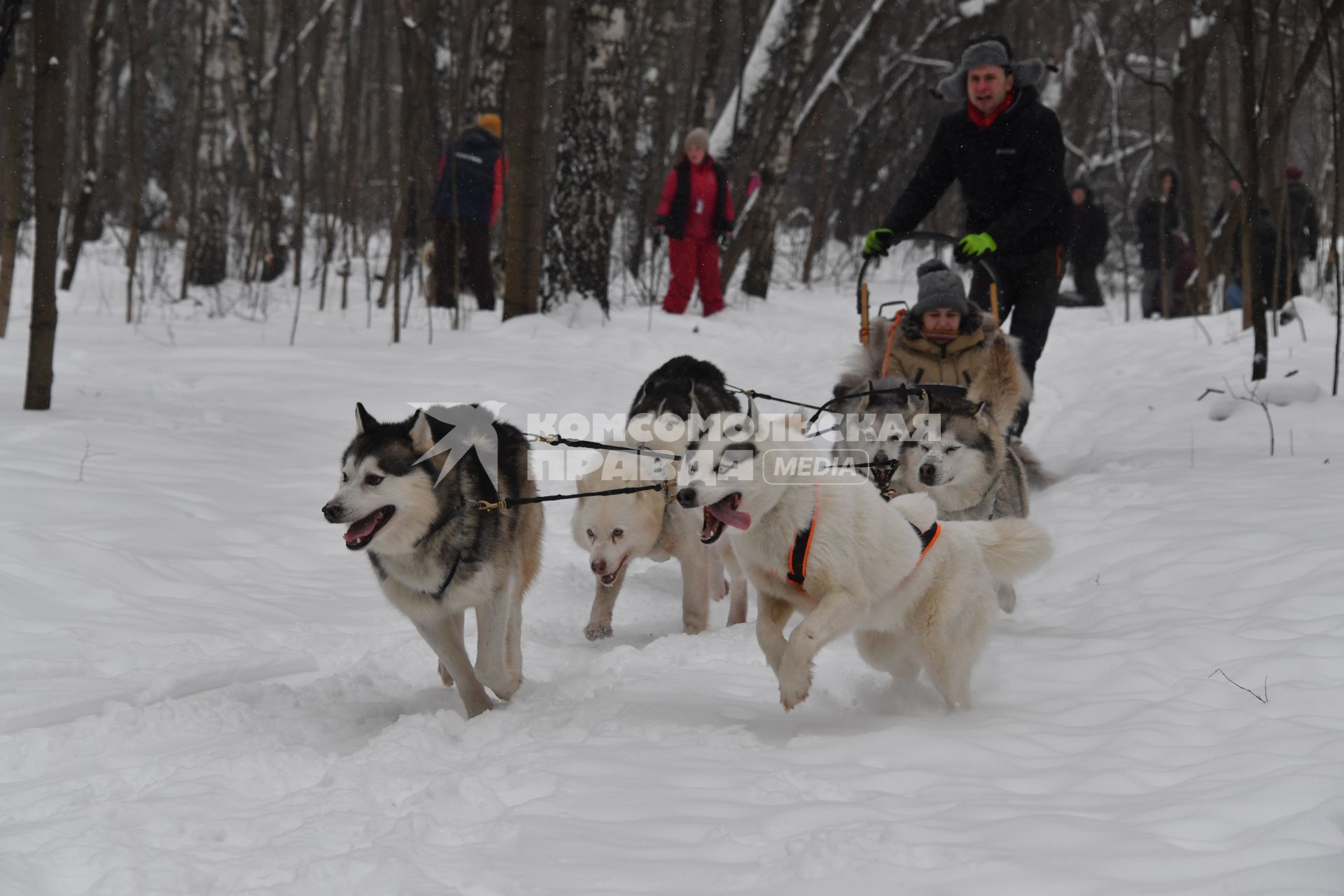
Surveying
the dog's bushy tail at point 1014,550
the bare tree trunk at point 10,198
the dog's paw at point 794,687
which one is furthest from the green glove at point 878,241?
the bare tree trunk at point 10,198

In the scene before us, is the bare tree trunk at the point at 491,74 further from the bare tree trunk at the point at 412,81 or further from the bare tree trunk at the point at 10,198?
the bare tree trunk at the point at 10,198

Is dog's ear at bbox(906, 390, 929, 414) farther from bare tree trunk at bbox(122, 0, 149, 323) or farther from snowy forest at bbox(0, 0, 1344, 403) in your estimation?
bare tree trunk at bbox(122, 0, 149, 323)

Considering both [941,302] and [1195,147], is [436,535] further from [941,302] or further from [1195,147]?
[1195,147]

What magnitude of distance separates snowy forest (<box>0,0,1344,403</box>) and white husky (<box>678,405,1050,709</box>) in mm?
4091

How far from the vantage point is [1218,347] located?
30.1 ft

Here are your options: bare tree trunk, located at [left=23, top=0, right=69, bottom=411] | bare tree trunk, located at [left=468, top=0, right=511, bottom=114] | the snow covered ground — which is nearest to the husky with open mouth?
the snow covered ground

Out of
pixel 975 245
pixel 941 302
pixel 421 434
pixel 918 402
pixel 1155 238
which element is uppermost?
pixel 1155 238

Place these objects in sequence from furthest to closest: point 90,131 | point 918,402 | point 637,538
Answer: point 90,131 < point 918,402 < point 637,538

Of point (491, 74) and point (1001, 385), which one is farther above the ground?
point (491, 74)

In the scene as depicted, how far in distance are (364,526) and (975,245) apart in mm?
3318

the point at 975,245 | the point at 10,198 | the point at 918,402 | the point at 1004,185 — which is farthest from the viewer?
the point at 10,198

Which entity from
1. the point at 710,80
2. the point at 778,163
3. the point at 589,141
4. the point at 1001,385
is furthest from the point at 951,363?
the point at 710,80

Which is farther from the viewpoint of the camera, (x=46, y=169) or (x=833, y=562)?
(x=46, y=169)

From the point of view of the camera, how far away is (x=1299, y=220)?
11812 mm
